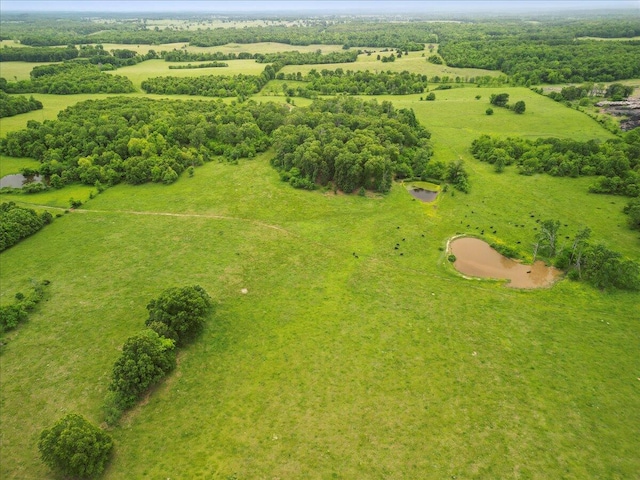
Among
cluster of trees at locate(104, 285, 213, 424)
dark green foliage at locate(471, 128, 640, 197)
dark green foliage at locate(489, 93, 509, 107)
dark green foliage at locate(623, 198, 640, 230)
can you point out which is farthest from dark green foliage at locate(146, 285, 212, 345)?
dark green foliage at locate(489, 93, 509, 107)

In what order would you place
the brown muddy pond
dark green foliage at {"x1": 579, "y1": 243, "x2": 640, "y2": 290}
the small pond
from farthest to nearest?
1. the small pond
2. the brown muddy pond
3. dark green foliage at {"x1": 579, "y1": 243, "x2": 640, "y2": 290}

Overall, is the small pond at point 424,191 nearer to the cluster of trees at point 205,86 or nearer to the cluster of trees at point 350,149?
the cluster of trees at point 350,149

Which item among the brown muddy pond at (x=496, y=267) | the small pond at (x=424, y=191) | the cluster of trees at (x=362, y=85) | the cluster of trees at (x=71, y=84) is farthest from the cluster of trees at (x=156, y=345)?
the cluster of trees at (x=71, y=84)

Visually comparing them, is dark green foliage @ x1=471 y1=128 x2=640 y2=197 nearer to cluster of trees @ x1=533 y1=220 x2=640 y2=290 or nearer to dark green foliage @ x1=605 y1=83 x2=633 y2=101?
cluster of trees @ x1=533 y1=220 x2=640 y2=290

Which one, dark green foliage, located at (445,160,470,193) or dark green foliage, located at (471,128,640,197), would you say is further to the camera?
dark green foliage, located at (445,160,470,193)

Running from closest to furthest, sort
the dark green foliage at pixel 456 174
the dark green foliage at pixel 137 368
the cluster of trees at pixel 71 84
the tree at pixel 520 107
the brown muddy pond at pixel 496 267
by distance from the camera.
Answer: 1. the dark green foliage at pixel 137 368
2. the brown muddy pond at pixel 496 267
3. the dark green foliage at pixel 456 174
4. the tree at pixel 520 107
5. the cluster of trees at pixel 71 84

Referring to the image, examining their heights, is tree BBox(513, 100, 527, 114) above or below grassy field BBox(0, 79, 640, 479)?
above

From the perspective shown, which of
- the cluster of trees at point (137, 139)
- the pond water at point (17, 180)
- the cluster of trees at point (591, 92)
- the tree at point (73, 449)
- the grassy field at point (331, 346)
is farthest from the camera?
the cluster of trees at point (591, 92)
